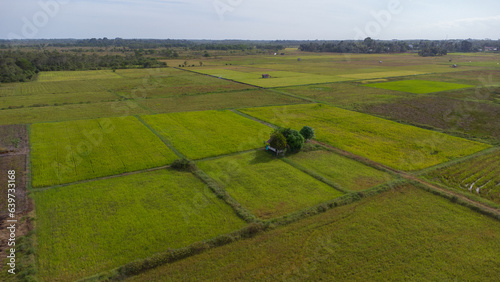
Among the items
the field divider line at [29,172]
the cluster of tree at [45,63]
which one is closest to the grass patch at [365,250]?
the field divider line at [29,172]

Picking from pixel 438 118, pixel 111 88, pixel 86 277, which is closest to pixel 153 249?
pixel 86 277

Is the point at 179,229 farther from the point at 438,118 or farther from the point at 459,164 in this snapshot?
the point at 438,118

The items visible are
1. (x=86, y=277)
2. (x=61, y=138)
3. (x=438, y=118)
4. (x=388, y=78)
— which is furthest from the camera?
(x=388, y=78)

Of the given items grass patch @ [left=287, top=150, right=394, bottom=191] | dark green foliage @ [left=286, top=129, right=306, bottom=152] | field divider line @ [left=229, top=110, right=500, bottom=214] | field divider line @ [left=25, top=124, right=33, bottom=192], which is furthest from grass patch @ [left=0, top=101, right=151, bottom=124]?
field divider line @ [left=229, top=110, right=500, bottom=214]

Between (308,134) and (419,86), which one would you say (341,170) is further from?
(419,86)

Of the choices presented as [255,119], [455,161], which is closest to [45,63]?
[255,119]
